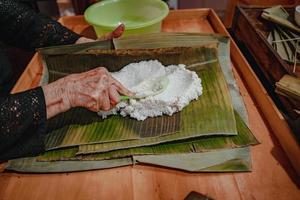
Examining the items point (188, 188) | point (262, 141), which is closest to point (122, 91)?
point (188, 188)

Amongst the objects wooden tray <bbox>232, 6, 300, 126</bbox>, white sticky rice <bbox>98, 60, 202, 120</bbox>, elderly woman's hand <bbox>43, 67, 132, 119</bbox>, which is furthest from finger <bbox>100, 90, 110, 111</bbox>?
wooden tray <bbox>232, 6, 300, 126</bbox>

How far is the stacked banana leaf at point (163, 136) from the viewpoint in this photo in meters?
0.95

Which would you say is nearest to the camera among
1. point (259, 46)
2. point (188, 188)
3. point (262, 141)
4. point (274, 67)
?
point (188, 188)

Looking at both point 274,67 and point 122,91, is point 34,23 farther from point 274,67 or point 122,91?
point 274,67

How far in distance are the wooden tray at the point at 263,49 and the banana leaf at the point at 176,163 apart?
8.5 inches

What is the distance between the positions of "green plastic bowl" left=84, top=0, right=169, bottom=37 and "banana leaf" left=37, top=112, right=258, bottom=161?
67cm

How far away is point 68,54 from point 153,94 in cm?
49

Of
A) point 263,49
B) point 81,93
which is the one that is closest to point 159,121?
point 81,93

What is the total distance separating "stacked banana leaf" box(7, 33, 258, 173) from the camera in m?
0.95

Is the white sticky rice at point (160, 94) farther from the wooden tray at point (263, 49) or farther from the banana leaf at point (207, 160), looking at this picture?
the wooden tray at point (263, 49)

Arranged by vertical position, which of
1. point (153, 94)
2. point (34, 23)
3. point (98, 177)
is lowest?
point (98, 177)

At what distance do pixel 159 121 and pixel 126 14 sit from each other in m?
0.84

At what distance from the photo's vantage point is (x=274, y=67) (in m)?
1.18

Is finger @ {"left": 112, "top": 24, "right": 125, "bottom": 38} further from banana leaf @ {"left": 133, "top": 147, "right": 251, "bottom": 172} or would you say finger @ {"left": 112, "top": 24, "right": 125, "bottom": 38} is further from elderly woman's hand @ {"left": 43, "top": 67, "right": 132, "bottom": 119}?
banana leaf @ {"left": 133, "top": 147, "right": 251, "bottom": 172}
